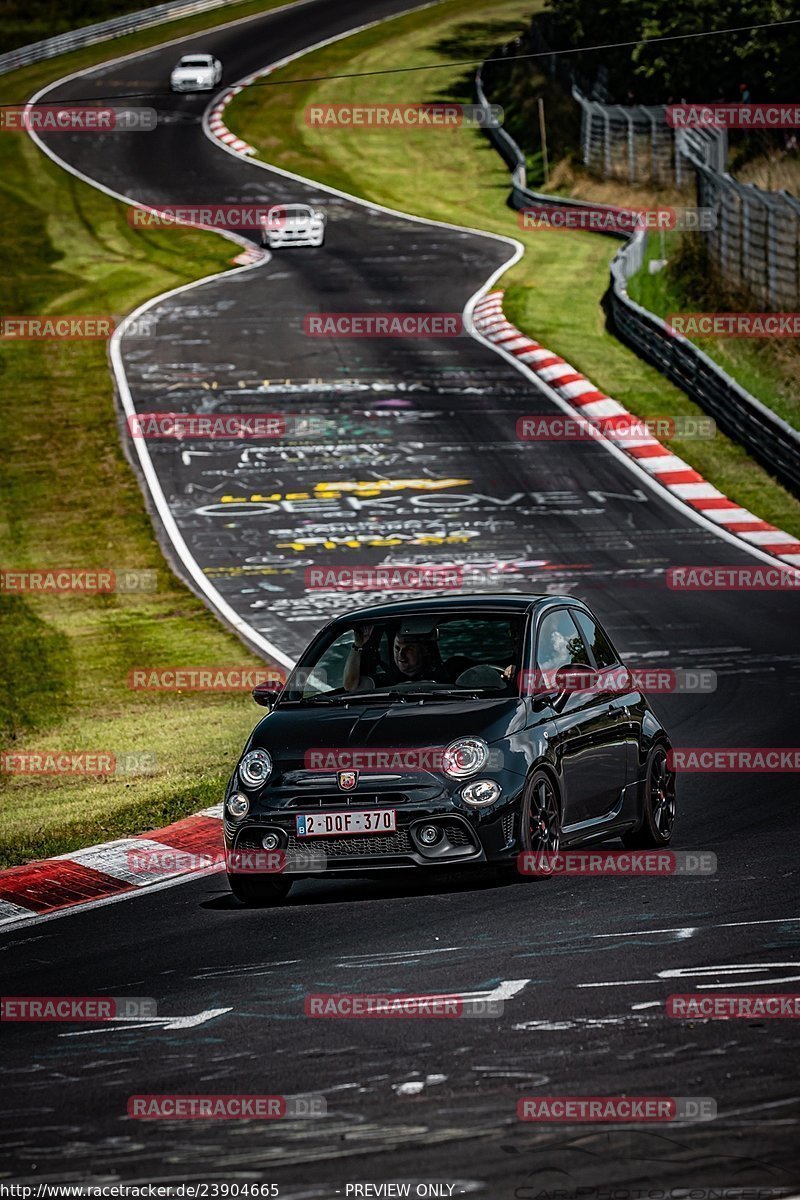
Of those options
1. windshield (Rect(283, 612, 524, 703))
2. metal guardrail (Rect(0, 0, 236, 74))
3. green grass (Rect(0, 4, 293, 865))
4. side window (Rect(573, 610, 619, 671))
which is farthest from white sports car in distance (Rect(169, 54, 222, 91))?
windshield (Rect(283, 612, 524, 703))

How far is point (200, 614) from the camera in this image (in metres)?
22.2

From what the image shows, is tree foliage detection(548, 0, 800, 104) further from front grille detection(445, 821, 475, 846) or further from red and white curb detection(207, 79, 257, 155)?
front grille detection(445, 821, 475, 846)

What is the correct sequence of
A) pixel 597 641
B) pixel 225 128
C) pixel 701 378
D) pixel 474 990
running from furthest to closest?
pixel 225 128, pixel 701 378, pixel 597 641, pixel 474 990

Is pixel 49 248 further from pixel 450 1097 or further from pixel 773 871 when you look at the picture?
pixel 450 1097

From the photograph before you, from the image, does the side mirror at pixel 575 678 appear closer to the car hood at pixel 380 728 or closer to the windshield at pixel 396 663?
the windshield at pixel 396 663

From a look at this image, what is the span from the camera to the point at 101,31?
8506cm

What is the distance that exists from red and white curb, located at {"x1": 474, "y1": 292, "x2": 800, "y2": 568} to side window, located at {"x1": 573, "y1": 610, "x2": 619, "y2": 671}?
11.5 meters

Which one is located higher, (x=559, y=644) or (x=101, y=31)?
(x=101, y=31)

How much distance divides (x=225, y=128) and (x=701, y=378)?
3954 centimetres

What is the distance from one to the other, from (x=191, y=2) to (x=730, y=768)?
8304 cm

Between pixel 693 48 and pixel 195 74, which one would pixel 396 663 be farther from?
pixel 195 74

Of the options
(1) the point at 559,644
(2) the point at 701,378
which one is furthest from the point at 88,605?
(1) the point at 559,644

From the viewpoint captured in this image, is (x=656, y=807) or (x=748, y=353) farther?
(x=748, y=353)

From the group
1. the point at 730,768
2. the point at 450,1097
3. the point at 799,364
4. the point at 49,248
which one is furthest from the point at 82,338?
the point at 450,1097
